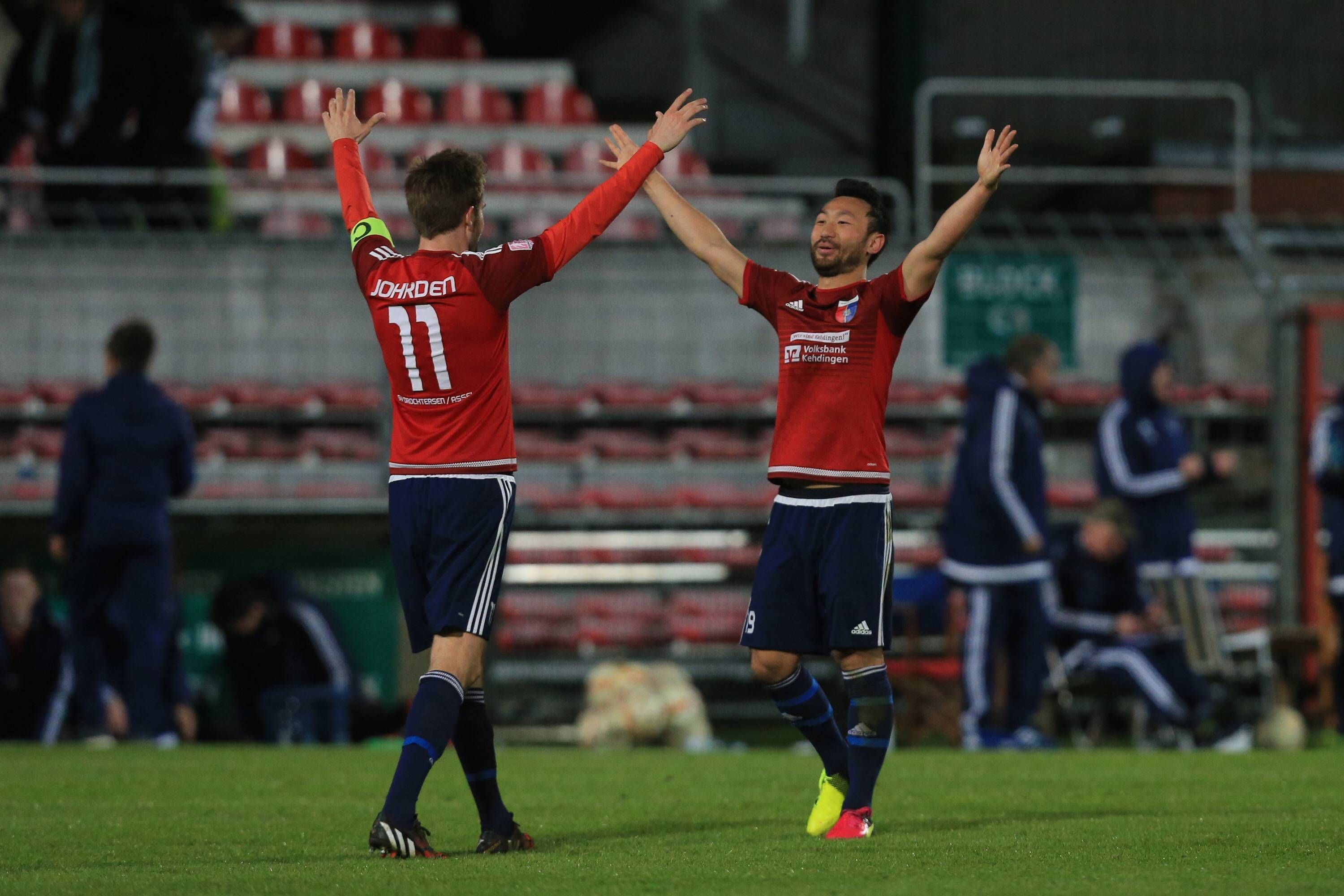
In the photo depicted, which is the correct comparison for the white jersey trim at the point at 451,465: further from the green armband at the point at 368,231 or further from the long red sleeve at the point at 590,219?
the green armband at the point at 368,231

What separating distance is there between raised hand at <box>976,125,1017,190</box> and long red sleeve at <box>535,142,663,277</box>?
940 millimetres

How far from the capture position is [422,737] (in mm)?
4910

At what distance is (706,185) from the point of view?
15180mm

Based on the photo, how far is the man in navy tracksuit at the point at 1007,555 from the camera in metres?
10.2

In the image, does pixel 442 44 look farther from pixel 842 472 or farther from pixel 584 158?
pixel 842 472

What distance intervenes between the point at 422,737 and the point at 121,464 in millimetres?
5437

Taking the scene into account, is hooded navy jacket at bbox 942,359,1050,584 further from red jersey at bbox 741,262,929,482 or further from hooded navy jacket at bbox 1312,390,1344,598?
red jersey at bbox 741,262,929,482

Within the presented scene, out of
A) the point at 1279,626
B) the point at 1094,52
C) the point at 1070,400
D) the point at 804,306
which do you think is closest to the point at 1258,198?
the point at 1094,52

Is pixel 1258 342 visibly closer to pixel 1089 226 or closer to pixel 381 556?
pixel 1089 226

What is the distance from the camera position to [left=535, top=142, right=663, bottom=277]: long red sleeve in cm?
523

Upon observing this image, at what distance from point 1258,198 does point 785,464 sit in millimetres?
12444

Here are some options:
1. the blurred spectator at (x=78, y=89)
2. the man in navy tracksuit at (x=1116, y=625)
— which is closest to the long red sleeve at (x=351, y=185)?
the man in navy tracksuit at (x=1116, y=625)

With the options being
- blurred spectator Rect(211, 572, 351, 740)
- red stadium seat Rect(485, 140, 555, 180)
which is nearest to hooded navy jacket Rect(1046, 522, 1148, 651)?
blurred spectator Rect(211, 572, 351, 740)

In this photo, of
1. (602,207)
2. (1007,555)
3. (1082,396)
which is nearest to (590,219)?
(602,207)
